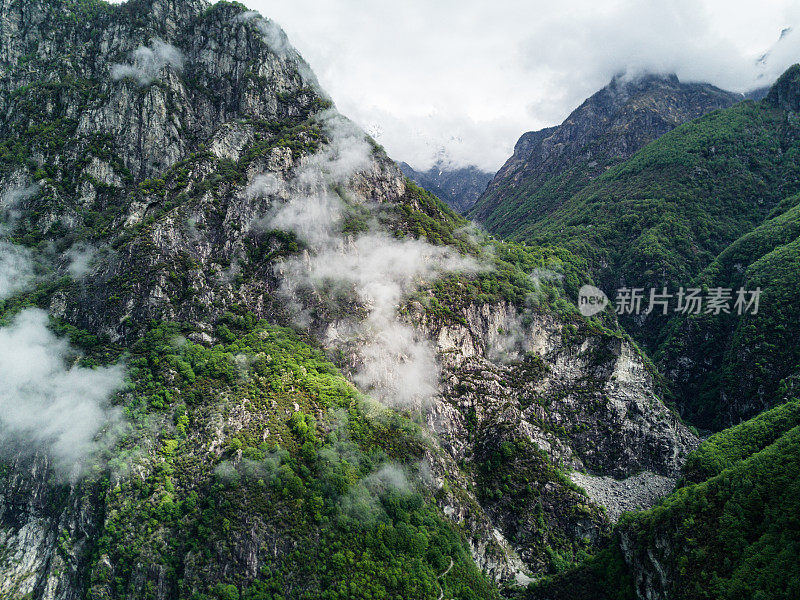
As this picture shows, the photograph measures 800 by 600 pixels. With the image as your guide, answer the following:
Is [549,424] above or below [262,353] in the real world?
below

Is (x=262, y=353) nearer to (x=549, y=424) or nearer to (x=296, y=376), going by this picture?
(x=296, y=376)

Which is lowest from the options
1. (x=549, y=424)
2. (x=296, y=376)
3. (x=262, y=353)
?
(x=296, y=376)

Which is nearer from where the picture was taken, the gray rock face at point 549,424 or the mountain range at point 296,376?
the mountain range at point 296,376

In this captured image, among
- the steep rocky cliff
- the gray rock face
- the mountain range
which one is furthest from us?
the gray rock face

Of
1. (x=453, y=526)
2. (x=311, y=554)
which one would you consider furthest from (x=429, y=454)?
(x=311, y=554)

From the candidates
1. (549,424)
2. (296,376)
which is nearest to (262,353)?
(296,376)

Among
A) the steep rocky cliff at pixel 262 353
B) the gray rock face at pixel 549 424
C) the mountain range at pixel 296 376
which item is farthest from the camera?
the gray rock face at pixel 549 424

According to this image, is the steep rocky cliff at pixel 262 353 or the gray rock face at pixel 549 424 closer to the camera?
the steep rocky cliff at pixel 262 353

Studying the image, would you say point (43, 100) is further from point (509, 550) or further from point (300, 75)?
point (509, 550)

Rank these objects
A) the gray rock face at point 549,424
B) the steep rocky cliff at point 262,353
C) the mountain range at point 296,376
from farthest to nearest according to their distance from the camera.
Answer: the gray rock face at point 549,424, the steep rocky cliff at point 262,353, the mountain range at point 296,376
